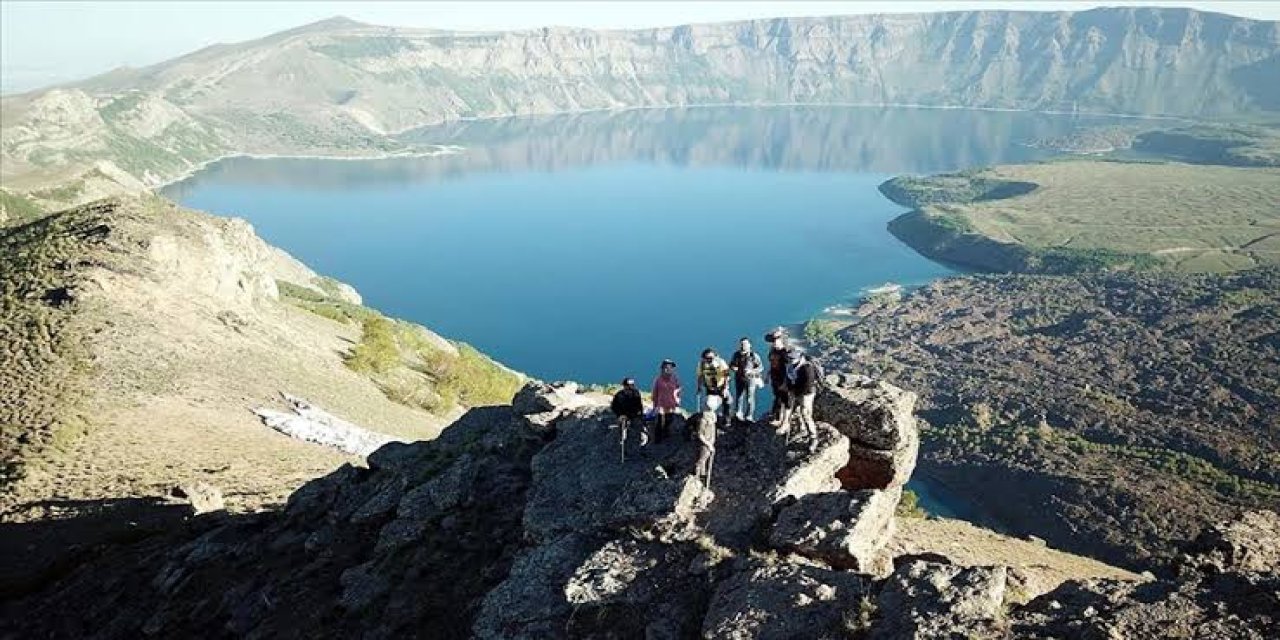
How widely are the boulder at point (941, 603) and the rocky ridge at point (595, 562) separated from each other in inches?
1.5

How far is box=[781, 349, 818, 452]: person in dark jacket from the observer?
20.8 metres

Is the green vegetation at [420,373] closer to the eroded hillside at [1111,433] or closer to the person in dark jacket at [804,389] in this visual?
the person in dark jacket at [804,389]

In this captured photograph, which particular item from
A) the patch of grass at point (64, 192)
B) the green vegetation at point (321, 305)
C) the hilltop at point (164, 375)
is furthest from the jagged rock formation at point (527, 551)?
the patch of grass at point (64, 192)

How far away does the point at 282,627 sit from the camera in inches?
825

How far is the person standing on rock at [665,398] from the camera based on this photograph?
2334 centimetres

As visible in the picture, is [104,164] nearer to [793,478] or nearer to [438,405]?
[438,405]

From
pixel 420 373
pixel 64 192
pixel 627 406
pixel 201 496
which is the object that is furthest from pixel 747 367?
pixel 64 192

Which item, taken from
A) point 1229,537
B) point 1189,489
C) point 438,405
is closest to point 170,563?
point 1229,537

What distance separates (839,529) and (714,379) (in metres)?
6.68

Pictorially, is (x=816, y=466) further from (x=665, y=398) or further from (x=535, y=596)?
(x=535, y=596)

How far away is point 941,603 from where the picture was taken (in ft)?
48.0

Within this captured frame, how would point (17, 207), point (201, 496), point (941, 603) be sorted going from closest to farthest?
point (941, 603) → point (201, 496) → point (17, 207)

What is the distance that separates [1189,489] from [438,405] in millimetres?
115321

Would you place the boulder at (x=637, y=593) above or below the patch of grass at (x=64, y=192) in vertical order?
above
